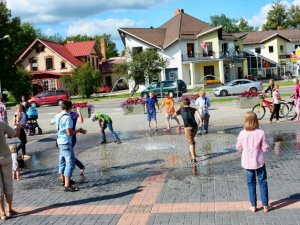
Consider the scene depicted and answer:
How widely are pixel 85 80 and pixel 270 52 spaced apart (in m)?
37.2

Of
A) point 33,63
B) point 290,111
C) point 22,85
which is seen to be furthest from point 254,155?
point 33,63

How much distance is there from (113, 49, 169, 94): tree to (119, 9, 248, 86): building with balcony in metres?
9.06

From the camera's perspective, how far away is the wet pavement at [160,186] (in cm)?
650

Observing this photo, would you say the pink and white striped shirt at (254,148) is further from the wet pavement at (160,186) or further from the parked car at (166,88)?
the parked car at (166,88)

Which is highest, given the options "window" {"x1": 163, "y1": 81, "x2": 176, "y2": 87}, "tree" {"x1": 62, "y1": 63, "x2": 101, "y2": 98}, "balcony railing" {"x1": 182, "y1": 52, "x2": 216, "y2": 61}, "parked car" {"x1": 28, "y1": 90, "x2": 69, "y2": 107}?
"balcony railing" {"x1": 182, "y1": 52, "x2": 216, "y2": 61}

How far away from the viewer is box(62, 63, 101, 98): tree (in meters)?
44.0

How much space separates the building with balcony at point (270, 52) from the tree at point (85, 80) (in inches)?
1249

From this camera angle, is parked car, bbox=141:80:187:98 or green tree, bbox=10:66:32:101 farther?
green tree, bbox=10:66:32:101

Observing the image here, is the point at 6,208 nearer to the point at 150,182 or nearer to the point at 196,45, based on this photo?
the point at 150,182

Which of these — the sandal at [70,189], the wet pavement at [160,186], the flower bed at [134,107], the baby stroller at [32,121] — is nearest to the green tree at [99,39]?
the flower bed at [134,107]

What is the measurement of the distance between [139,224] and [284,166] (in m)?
4.43

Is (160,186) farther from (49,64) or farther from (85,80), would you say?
(49,64)

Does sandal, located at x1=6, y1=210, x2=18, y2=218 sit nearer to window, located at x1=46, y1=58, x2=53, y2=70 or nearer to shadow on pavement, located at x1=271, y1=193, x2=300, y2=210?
shadow on pavement, located at x1=271, y1=193, x2=300, y2=210

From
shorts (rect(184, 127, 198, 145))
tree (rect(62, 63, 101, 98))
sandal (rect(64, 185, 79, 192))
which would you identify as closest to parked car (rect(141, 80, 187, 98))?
tree (rect(62, 63, 101, 98))
